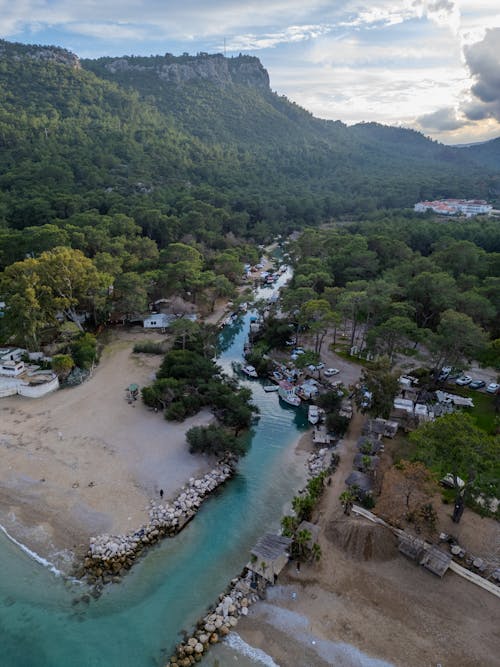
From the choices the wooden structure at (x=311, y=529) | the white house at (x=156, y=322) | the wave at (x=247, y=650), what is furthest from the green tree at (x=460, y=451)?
the white house at (x=156, y=322)

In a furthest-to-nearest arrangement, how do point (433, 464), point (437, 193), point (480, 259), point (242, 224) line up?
point (437, 193), point (242, 224), point (480, 259), point (433, 464)

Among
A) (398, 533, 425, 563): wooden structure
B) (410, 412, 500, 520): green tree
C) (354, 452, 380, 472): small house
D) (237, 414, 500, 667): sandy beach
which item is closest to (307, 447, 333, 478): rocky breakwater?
(354, 452, 380, 472): small house

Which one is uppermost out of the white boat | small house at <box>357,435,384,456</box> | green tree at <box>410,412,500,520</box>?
green tree at <box>410,412,500,520</box>

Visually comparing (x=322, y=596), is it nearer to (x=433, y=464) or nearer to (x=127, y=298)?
(x=433, y=464)

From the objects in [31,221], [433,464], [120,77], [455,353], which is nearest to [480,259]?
[455,353]

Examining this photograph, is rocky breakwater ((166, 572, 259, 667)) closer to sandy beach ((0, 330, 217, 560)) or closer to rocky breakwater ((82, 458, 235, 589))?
rocky breakwater ((82, 458, 235, 589))

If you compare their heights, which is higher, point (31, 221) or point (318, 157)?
point (318, 157)
